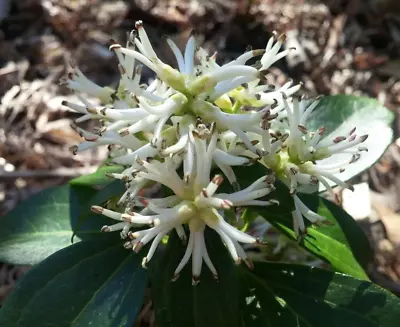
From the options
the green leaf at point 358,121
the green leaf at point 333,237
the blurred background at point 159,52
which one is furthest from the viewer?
the blurred background at point 159,52

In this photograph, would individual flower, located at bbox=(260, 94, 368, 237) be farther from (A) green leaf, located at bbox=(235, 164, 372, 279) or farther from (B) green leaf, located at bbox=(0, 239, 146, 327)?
(B) green leaf, located at bbox=(0, 239, 146, 327)

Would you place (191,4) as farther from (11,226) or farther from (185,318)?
(185,318)

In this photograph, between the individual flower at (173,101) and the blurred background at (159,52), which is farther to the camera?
the blurred background at (159,52)

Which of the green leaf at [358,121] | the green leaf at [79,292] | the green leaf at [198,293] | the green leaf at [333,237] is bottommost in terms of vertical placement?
the green leaf at [79,292]

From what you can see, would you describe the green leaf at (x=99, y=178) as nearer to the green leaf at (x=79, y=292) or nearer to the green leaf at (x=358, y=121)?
the green leaf at (x=79, y=292)

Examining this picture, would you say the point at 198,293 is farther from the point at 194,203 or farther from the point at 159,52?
the point at 159,52

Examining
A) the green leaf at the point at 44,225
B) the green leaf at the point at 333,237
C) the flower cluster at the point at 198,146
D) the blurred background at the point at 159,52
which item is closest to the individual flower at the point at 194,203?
the flower cluster at the point at 198,146

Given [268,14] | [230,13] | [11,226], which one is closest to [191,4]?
[230,13]

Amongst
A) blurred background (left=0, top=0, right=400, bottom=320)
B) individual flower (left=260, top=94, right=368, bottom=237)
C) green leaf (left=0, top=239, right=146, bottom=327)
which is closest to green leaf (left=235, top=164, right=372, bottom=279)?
individual flower (left=260, top=94, right=368, bottom=237)
